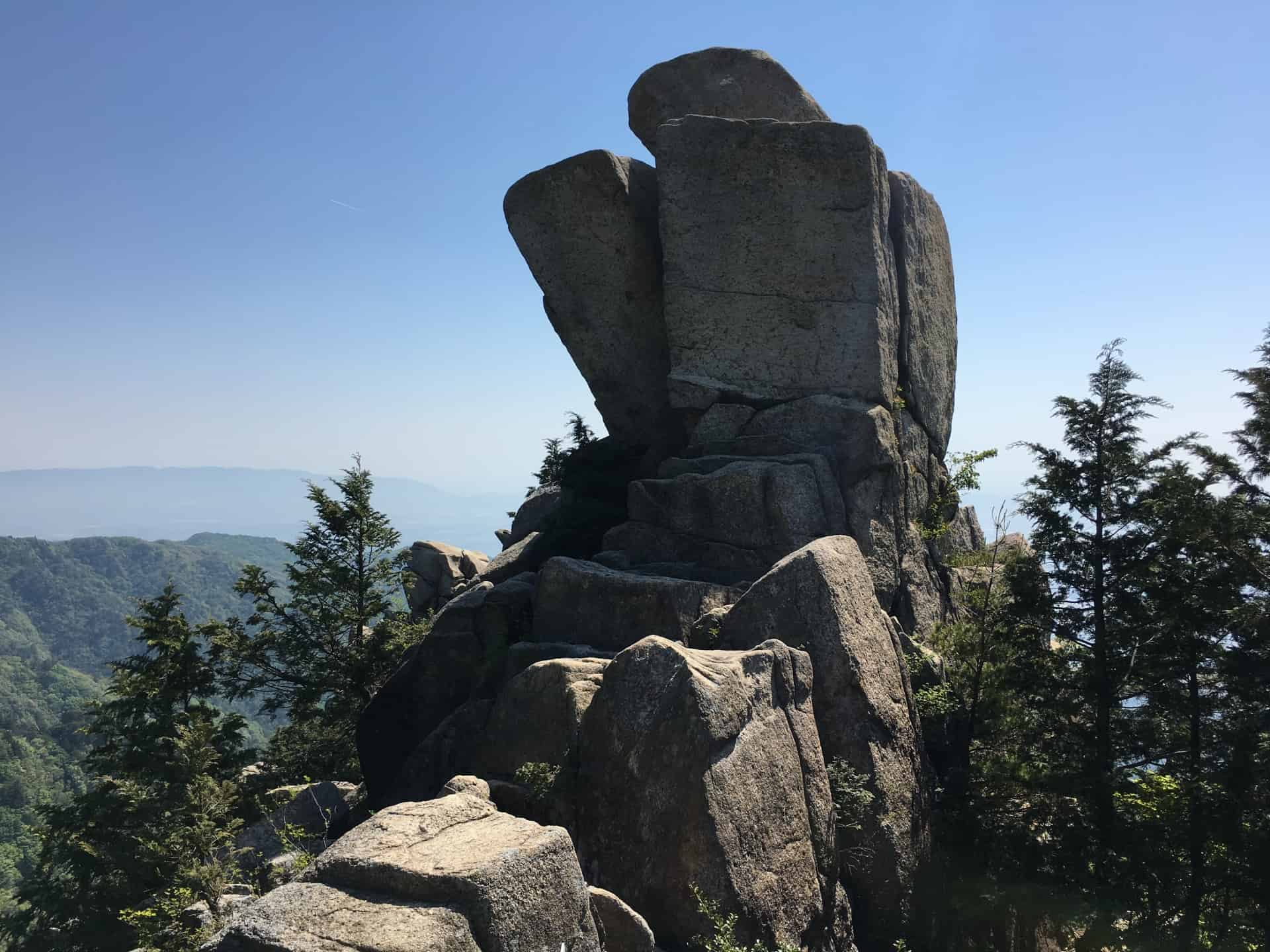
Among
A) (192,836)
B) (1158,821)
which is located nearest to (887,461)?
(1158,821)

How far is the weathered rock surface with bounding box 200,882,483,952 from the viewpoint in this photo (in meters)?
6.03

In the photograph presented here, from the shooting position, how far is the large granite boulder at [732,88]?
24.2 meters

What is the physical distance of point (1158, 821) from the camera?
14.1 metres

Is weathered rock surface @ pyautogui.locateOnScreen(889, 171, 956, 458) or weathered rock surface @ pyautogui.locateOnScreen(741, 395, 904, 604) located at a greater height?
weathered rock surface @ pyautogui.locateOnScreen(889, 171, 956, 458)

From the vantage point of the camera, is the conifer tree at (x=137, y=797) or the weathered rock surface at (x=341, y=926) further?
the conifer tree at (x=137, y=797)

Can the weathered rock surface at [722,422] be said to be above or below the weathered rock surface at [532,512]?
above

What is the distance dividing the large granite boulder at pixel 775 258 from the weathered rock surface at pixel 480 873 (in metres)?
14.5

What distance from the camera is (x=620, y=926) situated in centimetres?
834

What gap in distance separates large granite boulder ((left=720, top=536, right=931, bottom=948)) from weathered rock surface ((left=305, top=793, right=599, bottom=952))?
614cm

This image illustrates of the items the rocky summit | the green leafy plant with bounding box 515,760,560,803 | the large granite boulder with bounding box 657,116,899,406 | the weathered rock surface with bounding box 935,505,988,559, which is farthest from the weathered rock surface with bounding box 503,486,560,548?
the green leafy plant with bounding box 515,760,560,803

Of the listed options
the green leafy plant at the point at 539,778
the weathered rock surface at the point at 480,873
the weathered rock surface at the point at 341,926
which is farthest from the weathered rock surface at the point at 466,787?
the weathered rock surface at the point at 341,926

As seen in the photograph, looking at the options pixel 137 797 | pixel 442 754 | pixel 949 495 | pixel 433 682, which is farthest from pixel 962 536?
pixel 137 797

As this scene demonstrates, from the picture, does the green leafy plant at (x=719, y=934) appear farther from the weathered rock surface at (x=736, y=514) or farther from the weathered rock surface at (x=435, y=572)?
the weathered rock surface at (x=435, y=572)

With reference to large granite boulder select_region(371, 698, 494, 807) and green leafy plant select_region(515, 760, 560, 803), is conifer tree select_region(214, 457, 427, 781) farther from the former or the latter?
green leafy plant select_region(515, 760, 560, 803)
